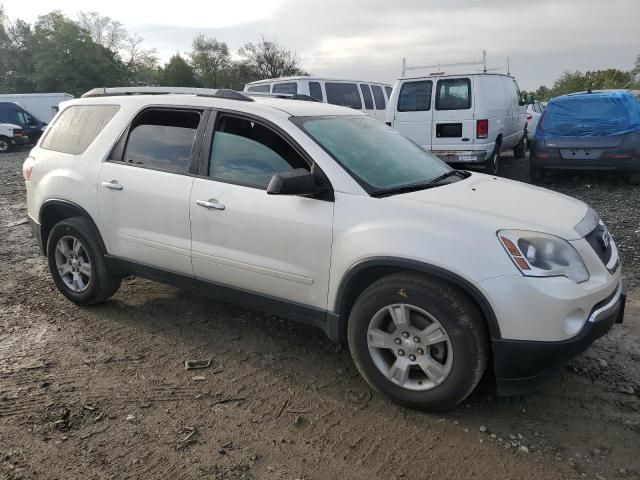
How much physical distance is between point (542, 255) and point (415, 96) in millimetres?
8609

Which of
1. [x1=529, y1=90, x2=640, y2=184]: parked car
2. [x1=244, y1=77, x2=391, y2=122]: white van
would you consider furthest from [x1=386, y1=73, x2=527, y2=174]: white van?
[x1=244, y1=77, x2=391, y2=122]: white van

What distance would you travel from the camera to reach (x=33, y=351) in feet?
12.7

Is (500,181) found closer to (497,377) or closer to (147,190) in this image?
(497,377)

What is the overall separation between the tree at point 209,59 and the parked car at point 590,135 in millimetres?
55844

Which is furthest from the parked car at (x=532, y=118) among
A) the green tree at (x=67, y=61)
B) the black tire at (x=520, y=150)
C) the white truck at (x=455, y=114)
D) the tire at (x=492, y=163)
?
the green tree at (x=67, y=61)

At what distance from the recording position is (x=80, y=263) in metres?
4.55

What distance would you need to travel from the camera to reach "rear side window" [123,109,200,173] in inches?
151

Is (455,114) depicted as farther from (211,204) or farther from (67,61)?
(67,61)

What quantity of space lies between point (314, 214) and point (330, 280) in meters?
0.41

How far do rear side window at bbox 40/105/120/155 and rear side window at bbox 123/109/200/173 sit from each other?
0.39m

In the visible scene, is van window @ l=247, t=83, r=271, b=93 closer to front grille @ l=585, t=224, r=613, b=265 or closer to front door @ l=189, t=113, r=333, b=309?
front door @ l=189, t=113, r=333, b=309

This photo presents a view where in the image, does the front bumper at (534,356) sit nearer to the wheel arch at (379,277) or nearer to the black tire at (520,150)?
the wheel arch at (379,277)

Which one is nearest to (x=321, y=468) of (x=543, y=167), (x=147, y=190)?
(x=147, y=190)

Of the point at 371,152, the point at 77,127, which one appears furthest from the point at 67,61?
the point at 371,152
